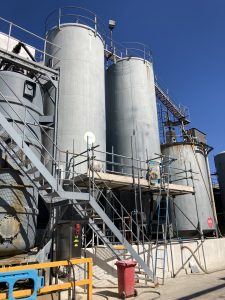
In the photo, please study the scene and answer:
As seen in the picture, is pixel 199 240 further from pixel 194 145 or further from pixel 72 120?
pixel 72 120

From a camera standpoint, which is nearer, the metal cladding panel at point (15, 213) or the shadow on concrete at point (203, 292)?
the shadow on concrete at point (203, 292)

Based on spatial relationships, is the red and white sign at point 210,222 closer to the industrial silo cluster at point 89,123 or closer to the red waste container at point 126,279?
the industrial silo cluster at point 89,123

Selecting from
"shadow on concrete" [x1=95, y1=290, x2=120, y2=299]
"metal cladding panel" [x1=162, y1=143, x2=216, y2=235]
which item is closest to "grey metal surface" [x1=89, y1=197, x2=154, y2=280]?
"shadow on concrete" [x1=95, y1=290, x2=120, y2=299]

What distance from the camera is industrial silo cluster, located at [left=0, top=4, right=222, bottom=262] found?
28.3 ft

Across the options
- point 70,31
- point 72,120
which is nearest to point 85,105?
point 72,120

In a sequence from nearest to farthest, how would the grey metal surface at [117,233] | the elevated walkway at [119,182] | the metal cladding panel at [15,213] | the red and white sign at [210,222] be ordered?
the metal cladding panel at [15,213] < the grey metal surface at [117,233] < the elevated walkway at [119,182] < the red and white sign at [210,222]

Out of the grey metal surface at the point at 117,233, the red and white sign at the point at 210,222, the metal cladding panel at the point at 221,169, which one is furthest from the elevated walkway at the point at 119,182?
the metal cladding panel at the point at 221,169

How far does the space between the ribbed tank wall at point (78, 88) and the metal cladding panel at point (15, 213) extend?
13.8ft

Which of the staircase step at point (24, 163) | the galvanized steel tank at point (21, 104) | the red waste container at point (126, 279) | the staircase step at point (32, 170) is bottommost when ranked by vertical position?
the red waste container at point (126, 279)

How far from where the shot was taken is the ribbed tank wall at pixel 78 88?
525 inches

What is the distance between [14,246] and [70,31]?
11.3m

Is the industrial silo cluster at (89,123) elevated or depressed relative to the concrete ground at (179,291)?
elevated

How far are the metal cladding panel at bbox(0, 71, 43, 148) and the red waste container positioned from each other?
15.7ft

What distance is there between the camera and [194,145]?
1897 cm
